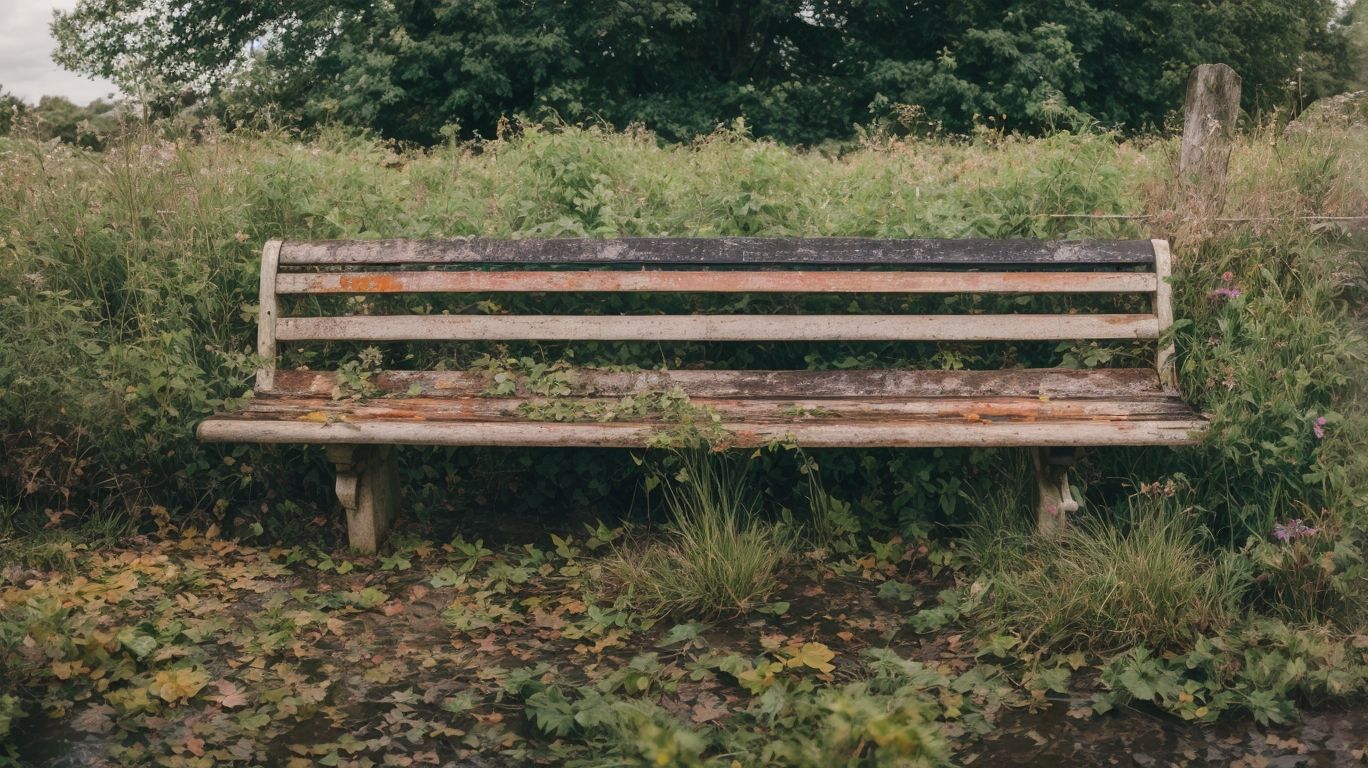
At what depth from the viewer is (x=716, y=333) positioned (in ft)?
13.5

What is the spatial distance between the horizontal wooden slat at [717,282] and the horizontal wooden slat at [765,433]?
0.61 m

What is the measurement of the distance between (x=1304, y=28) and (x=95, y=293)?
19.6 meters

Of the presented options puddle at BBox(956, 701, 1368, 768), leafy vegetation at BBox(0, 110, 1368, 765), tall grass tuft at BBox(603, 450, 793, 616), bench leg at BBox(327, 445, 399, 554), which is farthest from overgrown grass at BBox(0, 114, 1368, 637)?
puddle at BBox(956, 701, 1368, 768)

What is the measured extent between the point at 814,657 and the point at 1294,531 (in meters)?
1.61

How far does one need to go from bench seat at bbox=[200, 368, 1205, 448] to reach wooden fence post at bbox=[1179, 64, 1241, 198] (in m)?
1.23

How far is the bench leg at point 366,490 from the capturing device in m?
3.93

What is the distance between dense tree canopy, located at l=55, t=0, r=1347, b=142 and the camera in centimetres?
1461

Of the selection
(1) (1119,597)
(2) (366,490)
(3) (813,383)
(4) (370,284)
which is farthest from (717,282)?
(1) (1119,597)

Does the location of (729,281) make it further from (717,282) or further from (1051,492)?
(1051,492)

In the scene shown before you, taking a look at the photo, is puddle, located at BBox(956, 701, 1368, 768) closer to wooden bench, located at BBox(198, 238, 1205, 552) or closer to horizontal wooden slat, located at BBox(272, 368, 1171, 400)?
wooden bench, located at BBox(198, 238, 1205, 552)

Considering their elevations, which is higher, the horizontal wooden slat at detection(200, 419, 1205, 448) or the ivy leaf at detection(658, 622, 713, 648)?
the horizontal wooden slat at detection(200, 419, 1205, 448)

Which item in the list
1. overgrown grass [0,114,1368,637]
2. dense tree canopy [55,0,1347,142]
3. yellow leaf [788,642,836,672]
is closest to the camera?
yellow leaf [788,642,836,672]

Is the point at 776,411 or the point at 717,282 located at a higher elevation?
the point at 717,282

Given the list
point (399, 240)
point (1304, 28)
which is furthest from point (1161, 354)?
point (1304, 28)
